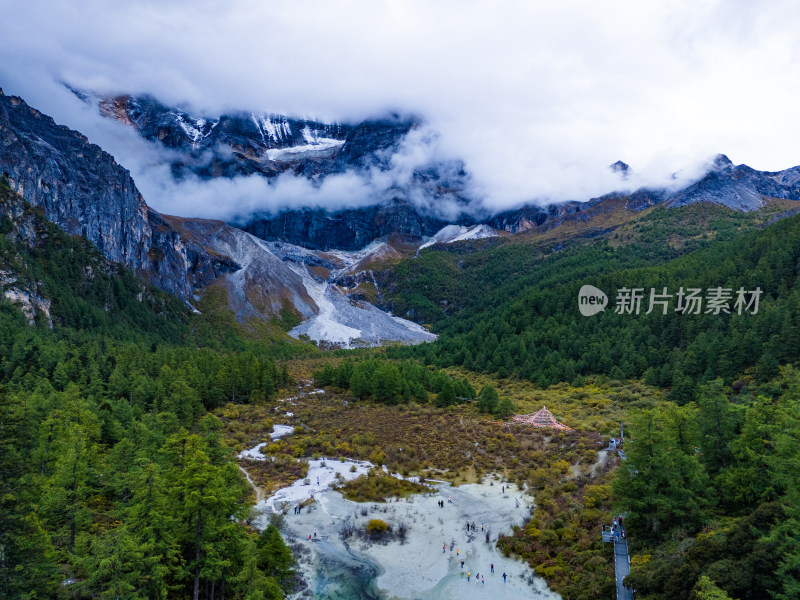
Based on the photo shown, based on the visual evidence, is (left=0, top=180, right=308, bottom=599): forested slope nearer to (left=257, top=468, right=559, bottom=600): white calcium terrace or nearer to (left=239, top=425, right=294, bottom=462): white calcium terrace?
(left=257, top=468, right=559, bottom=600): white calcium terrace

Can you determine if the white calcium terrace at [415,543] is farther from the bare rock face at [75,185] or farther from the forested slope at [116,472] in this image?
the bare rock face at [75,185]

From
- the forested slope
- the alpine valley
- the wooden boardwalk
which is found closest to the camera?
the forested slope

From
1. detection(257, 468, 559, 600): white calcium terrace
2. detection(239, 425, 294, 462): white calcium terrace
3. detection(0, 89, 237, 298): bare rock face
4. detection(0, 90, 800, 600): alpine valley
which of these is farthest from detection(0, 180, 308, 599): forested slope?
detection(0, 89, 237, 298): bare rock face

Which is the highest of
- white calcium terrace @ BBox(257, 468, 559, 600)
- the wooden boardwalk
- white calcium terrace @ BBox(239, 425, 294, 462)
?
the wooden boardwalk

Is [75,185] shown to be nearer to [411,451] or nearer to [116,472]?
[411,451]

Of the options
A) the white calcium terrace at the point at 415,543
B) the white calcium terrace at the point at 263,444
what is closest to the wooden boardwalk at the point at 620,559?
the white calcium terrace at the point at 415,543

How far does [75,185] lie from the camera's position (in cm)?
17125

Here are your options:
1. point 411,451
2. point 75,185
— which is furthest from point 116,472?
point 75,185

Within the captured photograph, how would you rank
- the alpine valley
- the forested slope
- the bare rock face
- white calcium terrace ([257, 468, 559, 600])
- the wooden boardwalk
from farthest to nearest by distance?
the bare rock face < white calcium terrace ([257, 468, 559, 600]) < the wooden boardwalk < the alpine valley < the forested slope

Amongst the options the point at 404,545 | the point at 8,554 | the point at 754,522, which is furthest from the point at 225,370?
the point at 754,522

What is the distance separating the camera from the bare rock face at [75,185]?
146500mm

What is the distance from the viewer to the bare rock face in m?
146

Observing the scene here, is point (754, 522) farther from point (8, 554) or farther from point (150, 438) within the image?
point (150, 438)

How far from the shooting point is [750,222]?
192750 mm
